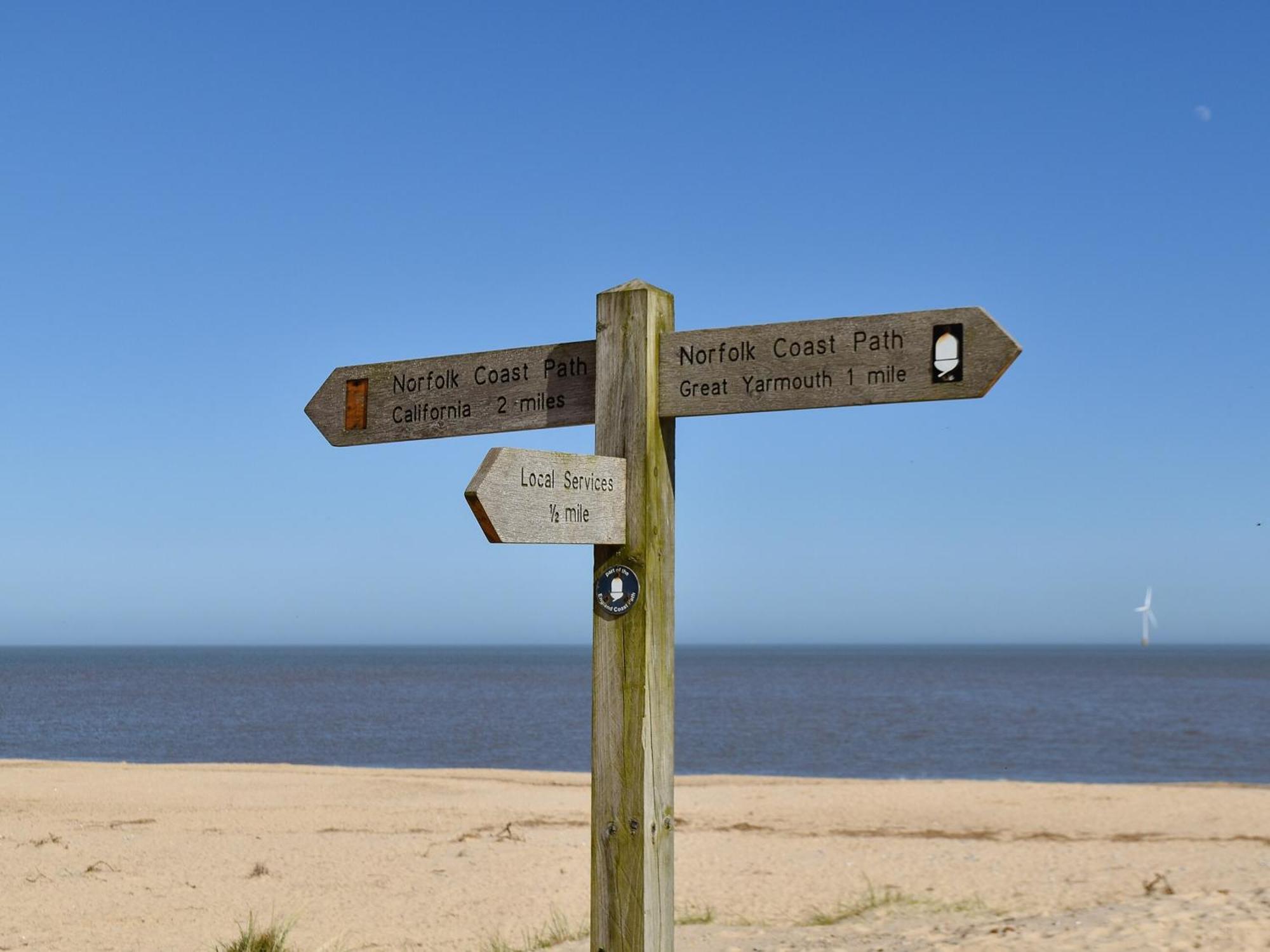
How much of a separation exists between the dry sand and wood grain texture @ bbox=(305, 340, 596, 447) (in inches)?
157

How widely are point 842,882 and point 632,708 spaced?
7527 millimetres

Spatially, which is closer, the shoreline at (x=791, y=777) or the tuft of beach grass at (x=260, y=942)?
the tuft of beach grass at (x=260, y=942)

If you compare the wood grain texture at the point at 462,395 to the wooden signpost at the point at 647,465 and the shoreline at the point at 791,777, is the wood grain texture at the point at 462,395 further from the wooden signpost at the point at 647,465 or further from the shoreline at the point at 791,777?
the shoreline at the point at 791,777

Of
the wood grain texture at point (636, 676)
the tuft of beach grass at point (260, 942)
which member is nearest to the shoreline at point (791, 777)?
the tuft of beach grass at point (260, 942)

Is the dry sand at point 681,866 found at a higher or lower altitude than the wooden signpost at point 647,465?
lower

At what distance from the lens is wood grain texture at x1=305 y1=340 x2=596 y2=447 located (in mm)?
4137

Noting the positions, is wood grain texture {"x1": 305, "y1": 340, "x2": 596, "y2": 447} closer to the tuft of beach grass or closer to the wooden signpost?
the wooden signpost

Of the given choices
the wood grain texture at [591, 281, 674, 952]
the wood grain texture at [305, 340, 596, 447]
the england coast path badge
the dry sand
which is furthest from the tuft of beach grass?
the england coast path badge

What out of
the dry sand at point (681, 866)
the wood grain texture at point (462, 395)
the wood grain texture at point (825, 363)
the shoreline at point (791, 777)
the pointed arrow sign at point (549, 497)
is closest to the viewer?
the pointed arrow sign at point (549, 497)

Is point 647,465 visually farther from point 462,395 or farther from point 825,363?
point 462,395

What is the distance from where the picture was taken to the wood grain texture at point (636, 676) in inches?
148

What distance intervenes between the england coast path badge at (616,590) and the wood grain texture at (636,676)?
21 mm

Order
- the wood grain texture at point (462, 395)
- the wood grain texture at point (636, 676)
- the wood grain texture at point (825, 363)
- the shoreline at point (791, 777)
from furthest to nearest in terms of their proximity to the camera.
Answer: the shoreline at point (791, 777) → the wood grain texture at point (462, 395) → the wood grain texture at point (636, 676) → the wood grain texture at point (825, 363)

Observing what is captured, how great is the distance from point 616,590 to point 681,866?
8.28 meters
